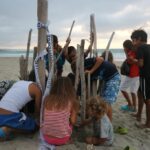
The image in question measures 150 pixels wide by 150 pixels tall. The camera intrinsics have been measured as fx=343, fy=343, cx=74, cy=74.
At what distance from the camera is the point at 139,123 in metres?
5.63

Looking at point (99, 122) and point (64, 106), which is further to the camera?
point (99, 122)

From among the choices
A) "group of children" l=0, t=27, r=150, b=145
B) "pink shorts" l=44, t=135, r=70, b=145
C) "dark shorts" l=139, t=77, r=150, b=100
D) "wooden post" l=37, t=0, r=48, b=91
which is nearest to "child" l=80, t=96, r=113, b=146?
"group of children" l=0, t=27, r=150, b=145

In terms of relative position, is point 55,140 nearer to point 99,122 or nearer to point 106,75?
point 99,122

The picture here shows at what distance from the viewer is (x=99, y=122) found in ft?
14.8

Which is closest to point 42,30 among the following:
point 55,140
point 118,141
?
point 55,140

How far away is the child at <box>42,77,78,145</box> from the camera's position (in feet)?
12.6

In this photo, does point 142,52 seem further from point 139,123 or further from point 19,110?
point 19,110

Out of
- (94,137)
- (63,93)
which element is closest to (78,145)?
(94,137)

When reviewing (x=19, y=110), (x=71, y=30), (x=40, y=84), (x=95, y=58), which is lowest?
(x=19, y=110)

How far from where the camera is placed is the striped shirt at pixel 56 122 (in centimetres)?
384

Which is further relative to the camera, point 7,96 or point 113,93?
point 113,93

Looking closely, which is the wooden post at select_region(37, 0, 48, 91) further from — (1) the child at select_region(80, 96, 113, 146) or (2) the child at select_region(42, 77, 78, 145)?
(1) the child at select_region(80, 96, 113, 146)

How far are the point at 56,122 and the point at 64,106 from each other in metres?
0.20

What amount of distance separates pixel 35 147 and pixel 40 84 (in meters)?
0.80
